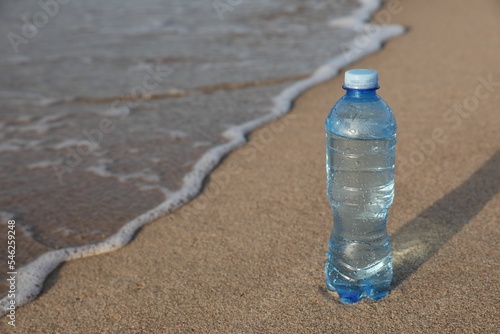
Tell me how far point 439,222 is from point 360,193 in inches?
28.6

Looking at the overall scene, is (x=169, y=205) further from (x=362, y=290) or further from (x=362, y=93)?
(x=362, y=93)

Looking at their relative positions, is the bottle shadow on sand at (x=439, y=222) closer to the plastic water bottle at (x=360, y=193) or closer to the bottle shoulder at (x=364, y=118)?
the plastic water bottle at (x=360, y=193)

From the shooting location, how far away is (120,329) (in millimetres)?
2412

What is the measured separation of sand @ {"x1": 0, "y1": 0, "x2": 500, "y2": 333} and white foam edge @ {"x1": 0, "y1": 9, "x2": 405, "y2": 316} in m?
0.06

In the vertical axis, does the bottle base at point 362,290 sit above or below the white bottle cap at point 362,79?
below

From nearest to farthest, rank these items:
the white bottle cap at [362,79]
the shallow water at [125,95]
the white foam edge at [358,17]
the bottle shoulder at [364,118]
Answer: the white bottle cap at [362,79] → the bottle shoulder at [364,118] → the shallow water at [125,95] → the white foam edge at [358,17]

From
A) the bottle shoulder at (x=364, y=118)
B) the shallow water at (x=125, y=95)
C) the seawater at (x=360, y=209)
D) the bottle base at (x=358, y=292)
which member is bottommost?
the shallow water at (x=125, y=95)

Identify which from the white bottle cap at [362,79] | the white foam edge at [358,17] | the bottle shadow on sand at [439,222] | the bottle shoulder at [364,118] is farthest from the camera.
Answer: the white foam edge at [358,17]

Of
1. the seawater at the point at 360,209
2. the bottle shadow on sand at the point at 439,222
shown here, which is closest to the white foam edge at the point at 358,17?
the bottle shadow on sand at the point at 439,222

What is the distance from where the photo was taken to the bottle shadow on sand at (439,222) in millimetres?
2709

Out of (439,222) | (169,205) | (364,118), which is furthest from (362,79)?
(169,205)

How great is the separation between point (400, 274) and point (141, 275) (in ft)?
3.67

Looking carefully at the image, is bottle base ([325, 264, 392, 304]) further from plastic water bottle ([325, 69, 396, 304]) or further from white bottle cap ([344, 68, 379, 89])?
white bottle cap ([344, 68, 379, 89])

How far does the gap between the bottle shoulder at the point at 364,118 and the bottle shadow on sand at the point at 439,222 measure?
617mm
